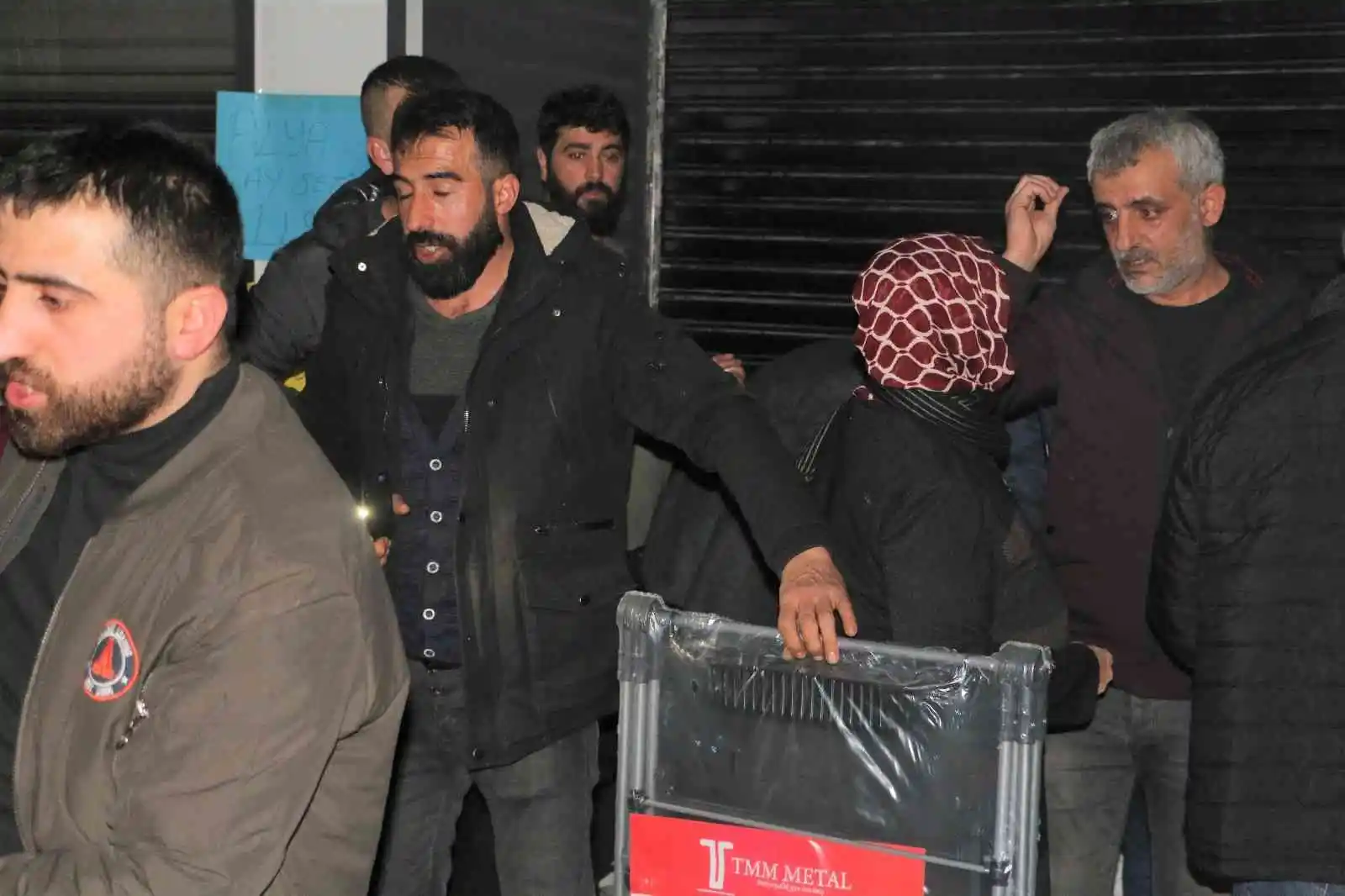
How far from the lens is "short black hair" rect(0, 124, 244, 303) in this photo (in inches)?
79.3

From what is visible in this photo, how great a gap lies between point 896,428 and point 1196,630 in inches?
32.1

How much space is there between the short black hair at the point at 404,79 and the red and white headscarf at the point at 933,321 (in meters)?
2.00

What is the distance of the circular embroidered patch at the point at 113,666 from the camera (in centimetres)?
197

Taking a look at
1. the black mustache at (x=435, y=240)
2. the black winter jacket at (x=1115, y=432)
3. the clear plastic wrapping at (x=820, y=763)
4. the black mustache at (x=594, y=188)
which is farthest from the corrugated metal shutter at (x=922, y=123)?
the clear plastic wrapping at (x=820, y=763)

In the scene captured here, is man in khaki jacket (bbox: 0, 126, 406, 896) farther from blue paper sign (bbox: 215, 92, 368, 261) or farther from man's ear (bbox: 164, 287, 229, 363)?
blue paper sign (bbox: 215, 92, 368, 261)

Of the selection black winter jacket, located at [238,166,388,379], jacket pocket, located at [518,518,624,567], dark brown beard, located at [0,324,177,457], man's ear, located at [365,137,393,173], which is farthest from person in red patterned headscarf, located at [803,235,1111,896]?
man's ear, located at [365,137,393,173]

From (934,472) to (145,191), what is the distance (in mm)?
1463

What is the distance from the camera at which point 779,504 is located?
2984 millimetres

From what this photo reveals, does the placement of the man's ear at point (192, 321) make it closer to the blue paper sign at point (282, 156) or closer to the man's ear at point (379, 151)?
the man's ear at point (379, 151)

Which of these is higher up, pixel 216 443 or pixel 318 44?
pixel 318 44

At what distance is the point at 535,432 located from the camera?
3490mm

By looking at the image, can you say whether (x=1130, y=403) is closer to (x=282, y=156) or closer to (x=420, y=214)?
(x=420, y=214)

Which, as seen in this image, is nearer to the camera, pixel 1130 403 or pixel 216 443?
pixel 216 443

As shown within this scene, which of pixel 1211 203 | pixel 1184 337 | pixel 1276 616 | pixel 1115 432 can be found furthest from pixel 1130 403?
pixel 1276 616
